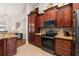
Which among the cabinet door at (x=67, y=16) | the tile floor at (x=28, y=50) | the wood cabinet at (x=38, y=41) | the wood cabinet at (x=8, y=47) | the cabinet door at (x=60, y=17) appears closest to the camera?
the tile floor at (x=28, y=50)

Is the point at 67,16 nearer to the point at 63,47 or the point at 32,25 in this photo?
the point at 63,47

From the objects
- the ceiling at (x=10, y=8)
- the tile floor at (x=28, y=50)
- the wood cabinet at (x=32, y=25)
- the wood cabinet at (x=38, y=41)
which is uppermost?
the ceiling at (x=10, y=8)

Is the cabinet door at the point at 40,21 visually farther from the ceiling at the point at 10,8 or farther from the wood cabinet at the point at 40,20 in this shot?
the ceiling at the point at 10,8

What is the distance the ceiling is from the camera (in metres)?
3.12

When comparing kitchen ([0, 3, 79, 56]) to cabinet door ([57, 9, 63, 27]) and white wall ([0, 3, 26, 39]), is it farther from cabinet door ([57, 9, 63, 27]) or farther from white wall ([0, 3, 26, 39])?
cabinet door ([57, 9, 63, 27])

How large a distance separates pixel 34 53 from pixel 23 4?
102 cm

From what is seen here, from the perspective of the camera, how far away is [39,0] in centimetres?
321

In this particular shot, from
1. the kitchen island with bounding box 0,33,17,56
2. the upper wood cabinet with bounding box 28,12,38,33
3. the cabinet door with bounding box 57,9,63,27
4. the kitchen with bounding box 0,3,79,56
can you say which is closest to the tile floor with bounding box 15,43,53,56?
the kitchen with bounding box 0,3,79,56

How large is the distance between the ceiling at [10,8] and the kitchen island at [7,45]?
452 mm

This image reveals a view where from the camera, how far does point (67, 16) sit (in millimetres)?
3828

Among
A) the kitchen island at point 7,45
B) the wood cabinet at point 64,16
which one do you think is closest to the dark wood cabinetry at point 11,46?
the kitchen island at point 7,45

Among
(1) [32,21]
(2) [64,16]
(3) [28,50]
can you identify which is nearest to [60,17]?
(2) [64,16]

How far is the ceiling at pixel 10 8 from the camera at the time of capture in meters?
3.12

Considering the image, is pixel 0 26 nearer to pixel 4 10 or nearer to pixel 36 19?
pixel 4 10
